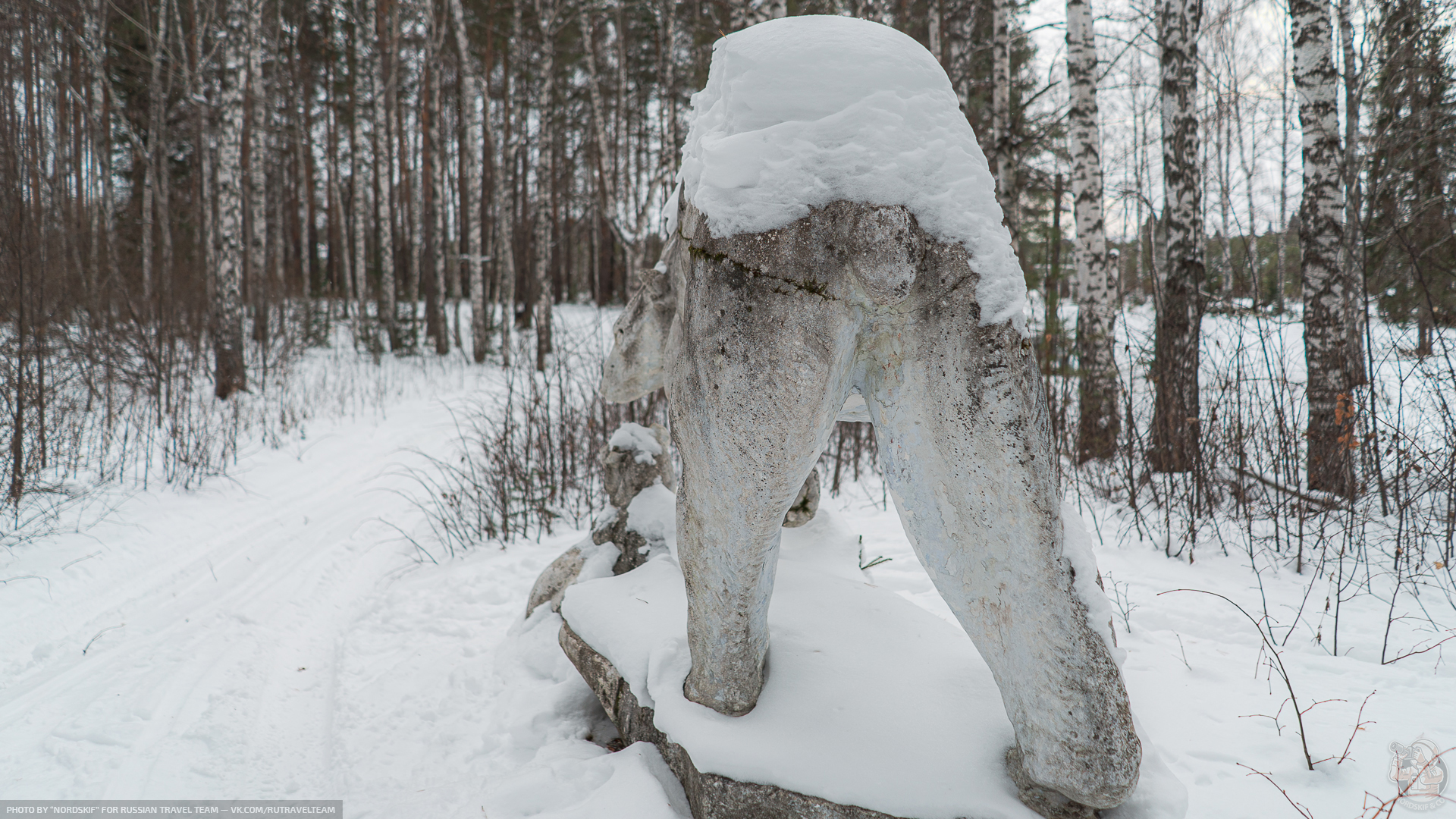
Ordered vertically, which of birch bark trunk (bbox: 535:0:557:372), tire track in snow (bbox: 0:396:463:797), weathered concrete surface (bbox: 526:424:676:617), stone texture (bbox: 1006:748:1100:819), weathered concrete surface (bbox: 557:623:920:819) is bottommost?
tire track in snow (bbox: 0:396:463:797)

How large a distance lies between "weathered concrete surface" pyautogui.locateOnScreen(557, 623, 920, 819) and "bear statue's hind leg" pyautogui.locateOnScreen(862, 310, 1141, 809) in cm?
43

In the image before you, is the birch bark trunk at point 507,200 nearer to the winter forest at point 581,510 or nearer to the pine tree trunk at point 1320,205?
the winter forest at point 581,510

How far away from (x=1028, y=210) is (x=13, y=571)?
16762mm

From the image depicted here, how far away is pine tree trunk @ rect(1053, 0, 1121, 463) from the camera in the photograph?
236 inches

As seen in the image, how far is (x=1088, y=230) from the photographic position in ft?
20.7

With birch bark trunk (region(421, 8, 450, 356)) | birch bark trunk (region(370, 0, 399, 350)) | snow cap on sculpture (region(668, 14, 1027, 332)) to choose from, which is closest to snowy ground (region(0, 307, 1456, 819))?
snow cap on sculpture (region(668, 14, 1027, 332))

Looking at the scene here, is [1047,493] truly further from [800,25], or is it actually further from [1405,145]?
[1405,145]

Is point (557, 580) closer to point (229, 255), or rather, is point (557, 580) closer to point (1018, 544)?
point (1018, 544)

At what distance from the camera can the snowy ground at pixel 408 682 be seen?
208cm

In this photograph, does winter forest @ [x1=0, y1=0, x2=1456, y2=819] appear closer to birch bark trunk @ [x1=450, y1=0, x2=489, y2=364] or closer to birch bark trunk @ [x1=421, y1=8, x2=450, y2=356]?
birch bark trunk @ [x1=450, y1=0, x2=489, y2=364]

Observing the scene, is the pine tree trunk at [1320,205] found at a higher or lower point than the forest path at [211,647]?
higher

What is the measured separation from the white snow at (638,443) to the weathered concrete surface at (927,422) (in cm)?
152

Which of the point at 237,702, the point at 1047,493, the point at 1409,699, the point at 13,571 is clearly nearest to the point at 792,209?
the point at 1047,493

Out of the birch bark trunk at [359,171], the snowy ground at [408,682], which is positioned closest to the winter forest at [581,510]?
the snowy ground at [408,682]
